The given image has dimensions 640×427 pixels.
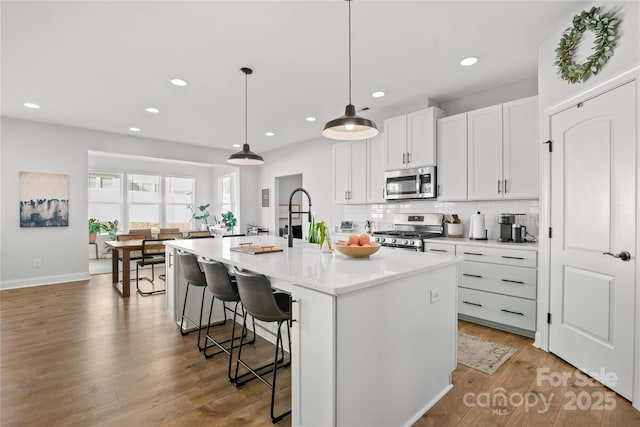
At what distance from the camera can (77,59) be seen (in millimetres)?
2984

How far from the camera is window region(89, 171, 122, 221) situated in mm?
7870

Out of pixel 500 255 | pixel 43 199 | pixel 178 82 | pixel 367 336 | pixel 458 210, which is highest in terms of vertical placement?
pixel 178 82

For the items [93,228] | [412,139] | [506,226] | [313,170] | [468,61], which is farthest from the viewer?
[93,228]

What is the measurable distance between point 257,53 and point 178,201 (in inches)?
291

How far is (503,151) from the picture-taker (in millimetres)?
3363

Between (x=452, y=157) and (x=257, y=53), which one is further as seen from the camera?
(x=452, y=157)

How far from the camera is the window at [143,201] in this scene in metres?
8.41

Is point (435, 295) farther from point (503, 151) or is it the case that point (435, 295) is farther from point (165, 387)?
point (503, 151)

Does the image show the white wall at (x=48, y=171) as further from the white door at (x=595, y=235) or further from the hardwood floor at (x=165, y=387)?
the white door at (x=595, y=235)

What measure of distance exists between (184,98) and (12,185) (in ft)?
11.0

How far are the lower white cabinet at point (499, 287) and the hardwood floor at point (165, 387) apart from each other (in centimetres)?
15

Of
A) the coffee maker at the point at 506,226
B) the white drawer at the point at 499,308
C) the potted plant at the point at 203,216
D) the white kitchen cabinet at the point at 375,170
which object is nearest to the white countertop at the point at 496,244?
the coffee maker at the point at 506,226

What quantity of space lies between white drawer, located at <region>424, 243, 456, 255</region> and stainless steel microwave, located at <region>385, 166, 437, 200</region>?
681mm

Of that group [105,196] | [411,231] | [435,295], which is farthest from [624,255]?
[105,196]
